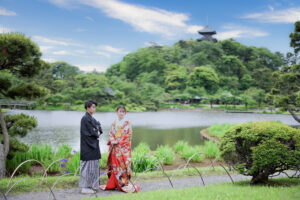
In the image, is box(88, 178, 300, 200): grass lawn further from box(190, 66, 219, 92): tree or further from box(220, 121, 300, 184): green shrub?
box(190, 66, 219, 92): tree

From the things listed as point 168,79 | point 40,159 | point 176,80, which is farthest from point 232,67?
point 40,159

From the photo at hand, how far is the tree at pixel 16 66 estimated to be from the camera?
487cm

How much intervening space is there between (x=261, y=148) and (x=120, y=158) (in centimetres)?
222

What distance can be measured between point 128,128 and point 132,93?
35.2 meters

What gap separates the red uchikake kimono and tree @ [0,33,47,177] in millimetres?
2279

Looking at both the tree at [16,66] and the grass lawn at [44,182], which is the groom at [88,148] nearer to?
the grass lawn at [44,182]

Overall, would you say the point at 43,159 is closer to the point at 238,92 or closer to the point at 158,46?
the point at 238,92

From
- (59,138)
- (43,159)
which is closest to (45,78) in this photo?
(59,138)

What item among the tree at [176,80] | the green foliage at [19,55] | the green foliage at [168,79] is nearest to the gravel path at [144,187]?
the green foliage at [19,55]

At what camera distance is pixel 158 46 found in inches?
2542

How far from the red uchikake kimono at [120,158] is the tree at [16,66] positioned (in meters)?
2.28

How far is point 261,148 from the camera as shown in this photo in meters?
3.83

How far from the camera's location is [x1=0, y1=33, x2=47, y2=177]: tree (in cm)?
487

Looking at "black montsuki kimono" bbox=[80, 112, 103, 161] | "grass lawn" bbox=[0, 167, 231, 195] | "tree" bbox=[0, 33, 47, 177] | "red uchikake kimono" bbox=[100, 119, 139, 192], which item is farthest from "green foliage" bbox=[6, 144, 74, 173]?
"red uchikake kimono" bbox=[100, 119, 139, 192]
